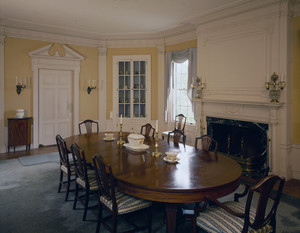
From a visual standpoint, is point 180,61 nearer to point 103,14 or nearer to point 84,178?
point 103,14

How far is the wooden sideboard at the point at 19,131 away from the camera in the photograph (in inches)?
228

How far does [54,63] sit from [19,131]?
1.93 m

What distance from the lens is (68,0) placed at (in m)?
4.49

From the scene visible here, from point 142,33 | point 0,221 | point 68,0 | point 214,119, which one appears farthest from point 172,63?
point 0,221

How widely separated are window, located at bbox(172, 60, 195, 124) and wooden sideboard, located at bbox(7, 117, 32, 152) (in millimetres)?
3652

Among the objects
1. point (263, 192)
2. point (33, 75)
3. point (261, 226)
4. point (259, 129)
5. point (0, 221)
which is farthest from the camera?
point (33, 75)

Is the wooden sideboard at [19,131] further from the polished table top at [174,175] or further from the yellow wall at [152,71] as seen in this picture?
the polished table top at [174,175]

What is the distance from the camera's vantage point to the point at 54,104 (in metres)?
6.70

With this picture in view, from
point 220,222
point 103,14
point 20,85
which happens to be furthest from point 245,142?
point 20,85

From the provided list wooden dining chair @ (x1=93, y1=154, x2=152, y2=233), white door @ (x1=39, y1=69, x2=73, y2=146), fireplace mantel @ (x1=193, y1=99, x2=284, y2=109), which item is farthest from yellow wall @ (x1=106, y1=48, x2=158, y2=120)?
wooden dining chair @ (x1=93, y1=154, x2=152, y2=233)

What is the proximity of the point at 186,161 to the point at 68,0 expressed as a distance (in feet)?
11.7

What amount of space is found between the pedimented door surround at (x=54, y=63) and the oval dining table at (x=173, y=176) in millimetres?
3642

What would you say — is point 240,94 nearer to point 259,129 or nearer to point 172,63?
→ point 259,129

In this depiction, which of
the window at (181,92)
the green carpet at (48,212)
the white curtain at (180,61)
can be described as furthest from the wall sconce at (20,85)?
the window at (181,92)
